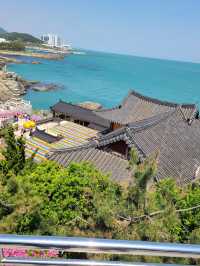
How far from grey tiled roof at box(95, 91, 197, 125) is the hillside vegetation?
30.0 feet

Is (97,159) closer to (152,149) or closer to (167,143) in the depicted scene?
(152,149)

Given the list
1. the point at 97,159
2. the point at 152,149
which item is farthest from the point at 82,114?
the point at 152,149

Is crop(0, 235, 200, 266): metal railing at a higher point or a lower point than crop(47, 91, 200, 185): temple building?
higher

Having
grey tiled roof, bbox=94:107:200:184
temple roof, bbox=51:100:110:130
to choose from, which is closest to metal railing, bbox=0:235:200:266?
grey tiled roof, bbox=94:107:200:184

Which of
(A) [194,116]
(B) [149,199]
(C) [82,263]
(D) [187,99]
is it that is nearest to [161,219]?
(B) [149,199]

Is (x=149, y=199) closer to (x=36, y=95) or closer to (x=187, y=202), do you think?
(x=187, y=202)

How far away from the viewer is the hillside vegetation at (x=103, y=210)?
217 inches

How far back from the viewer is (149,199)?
5938 millimetres

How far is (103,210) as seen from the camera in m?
5.53

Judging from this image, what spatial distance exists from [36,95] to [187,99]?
3889cm

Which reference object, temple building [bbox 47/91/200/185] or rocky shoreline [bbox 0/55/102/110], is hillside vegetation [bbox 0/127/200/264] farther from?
rocky shoreline [bbox 0/55/102/110]

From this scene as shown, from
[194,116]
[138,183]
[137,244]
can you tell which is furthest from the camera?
[194,116]

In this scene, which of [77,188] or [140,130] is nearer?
[77,188]

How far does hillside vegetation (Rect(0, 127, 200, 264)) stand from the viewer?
5508mm
